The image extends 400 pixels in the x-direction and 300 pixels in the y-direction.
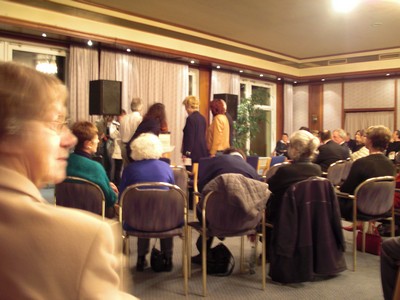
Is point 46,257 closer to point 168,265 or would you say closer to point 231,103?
point 168,265

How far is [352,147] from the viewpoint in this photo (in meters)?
10.6

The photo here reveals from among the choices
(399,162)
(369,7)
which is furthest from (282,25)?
(399,162)

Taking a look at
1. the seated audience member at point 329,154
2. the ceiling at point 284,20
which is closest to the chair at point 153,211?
the seated audience member at point 329,154

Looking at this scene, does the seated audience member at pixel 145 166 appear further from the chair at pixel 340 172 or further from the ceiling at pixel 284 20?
the ceiling at pixel 284 20

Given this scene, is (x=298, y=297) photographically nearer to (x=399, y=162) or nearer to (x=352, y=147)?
(x=399, y=162)

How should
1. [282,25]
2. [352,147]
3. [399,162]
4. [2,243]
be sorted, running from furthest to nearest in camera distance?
[352,147] → [282,25] → [399,162] → [2,243]

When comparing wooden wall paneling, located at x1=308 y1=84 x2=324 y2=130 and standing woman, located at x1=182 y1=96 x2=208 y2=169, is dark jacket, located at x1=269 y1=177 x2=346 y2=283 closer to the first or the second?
standing woman, located at x1=182 y1=96 x2=208 y2=169

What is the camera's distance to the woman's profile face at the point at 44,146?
0.70 meters

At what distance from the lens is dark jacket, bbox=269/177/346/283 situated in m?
3.18

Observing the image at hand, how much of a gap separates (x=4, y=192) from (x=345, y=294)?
3008 millimetres

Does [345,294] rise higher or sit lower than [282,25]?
lower

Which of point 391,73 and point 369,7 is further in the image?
point 391,73

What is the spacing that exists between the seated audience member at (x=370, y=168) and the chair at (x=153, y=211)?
1.78 m

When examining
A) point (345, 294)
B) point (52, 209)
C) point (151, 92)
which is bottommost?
point (345, 294)
